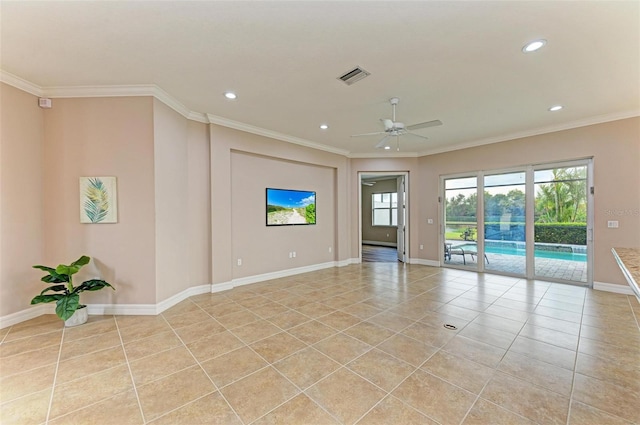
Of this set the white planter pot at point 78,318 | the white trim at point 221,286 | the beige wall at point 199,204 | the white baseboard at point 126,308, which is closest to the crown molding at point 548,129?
the beige wall at point 199,204

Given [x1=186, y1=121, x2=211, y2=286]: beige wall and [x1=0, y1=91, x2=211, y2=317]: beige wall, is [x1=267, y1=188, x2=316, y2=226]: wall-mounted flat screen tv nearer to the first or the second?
[x1=186, y1=121, x2=211, y2=286]: beige wall

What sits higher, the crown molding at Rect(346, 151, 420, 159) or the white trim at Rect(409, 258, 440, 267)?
the crown molding at Rect(346, 151, 420, 159)

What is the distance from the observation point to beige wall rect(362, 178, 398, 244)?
10.3 metres

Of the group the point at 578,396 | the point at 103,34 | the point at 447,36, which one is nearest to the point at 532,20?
the point at 447,36

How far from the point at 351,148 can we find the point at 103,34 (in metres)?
4.87

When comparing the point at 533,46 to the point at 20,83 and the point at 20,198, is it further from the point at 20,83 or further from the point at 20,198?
the point at 20,198

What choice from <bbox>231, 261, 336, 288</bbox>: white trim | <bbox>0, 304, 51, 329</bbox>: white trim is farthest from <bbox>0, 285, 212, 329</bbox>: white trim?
<bbox>231, 261, 336, 288</bbox>: white trim

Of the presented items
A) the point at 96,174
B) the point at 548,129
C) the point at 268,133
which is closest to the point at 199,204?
the point at 96,174

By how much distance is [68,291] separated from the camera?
3.19 metres

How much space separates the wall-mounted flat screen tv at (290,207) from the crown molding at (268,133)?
1.07 m

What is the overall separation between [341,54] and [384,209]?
856cm

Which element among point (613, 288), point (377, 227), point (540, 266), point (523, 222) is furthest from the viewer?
point (377, 227)

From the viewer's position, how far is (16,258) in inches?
126

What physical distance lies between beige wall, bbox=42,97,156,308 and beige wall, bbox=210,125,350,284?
45.4 inches
